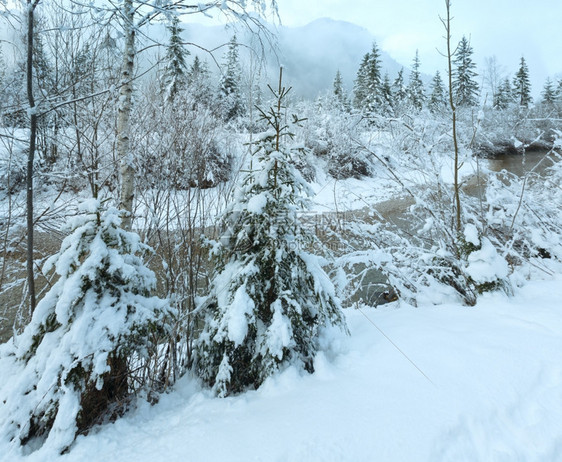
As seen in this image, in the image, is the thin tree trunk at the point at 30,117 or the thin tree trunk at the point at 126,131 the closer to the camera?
the thin tree trunk at the point at 30,117

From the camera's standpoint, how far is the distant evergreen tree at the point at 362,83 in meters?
31.3

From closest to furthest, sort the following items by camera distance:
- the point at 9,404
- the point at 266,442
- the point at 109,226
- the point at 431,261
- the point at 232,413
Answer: the point at 266,442
the point at 9,404
the point at 232,413
the point at 109,226
the point at 431,261

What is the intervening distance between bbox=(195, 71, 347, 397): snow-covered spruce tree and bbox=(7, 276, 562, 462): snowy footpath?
0.55 feet

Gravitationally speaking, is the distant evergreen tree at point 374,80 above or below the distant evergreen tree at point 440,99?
above

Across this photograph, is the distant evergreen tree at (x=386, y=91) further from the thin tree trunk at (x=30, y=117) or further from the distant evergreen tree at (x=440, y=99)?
the thin tree trunk at (x=30, y=117)

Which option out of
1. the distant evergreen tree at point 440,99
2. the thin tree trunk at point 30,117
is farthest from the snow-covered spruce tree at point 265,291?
the distant evergreen tree at point 440,99

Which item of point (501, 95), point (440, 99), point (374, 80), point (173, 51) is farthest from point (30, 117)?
point (374, 80)

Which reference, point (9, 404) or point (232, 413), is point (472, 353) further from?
point (9, 404)

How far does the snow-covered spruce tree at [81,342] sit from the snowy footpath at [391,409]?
0.59 ft

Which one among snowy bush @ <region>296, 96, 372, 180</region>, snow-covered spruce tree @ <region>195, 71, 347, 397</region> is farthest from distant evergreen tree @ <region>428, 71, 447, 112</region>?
snowy bush @ <region>296, 96, 372, 180</region>

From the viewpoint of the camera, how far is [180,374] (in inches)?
101

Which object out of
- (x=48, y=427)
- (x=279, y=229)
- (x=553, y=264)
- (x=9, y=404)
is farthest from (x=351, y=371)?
(x=553, y=264)

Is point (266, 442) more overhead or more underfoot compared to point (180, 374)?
more overhead

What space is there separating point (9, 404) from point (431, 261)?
3930 mm
